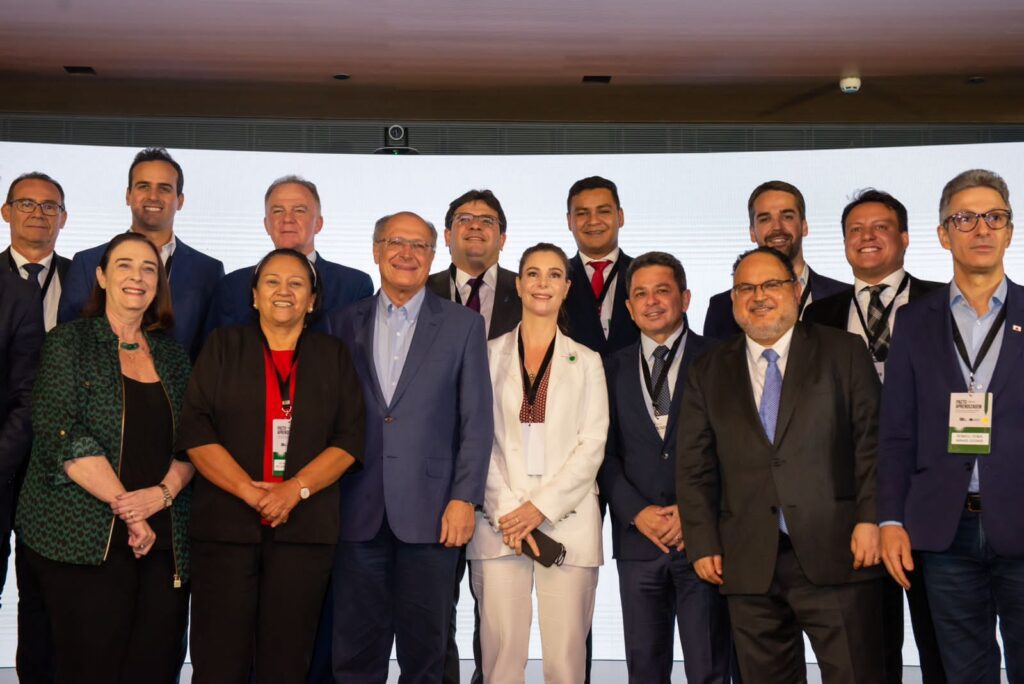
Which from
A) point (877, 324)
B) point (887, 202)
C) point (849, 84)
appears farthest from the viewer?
point (849, 84)

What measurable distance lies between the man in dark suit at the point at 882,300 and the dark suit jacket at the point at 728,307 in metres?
0.18

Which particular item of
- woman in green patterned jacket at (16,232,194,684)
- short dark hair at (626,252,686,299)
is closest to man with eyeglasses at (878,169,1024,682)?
short dark hair at (626,252,686,299)

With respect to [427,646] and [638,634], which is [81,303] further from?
[638,634]

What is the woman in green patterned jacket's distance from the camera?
311 centimetres

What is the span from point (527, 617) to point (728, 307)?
5.18ft

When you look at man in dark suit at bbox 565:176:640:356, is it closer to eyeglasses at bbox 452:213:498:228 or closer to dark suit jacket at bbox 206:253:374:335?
eyeglasses at bbox 452:213:498:228

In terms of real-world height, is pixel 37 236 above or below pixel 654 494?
above

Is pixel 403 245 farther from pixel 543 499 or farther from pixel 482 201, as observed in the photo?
pixel 543 499

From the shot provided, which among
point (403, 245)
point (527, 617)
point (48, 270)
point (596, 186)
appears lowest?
point (527, 617)

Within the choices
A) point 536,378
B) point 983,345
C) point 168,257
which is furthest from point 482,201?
point 983,345

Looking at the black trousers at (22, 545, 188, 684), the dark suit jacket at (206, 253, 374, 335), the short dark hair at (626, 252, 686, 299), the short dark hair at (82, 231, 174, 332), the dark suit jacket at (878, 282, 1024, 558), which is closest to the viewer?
the dark suit jacket at (878, 282, 1024, 558)

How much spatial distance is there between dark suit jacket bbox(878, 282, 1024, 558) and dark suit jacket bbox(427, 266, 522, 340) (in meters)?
1.55

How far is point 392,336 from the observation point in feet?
12.2

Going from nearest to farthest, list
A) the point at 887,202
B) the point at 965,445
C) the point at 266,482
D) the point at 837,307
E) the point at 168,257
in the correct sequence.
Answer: the point at 965,445
the point at 266,482
the point at 837,307
the point at 887,202
the point at 168,257
